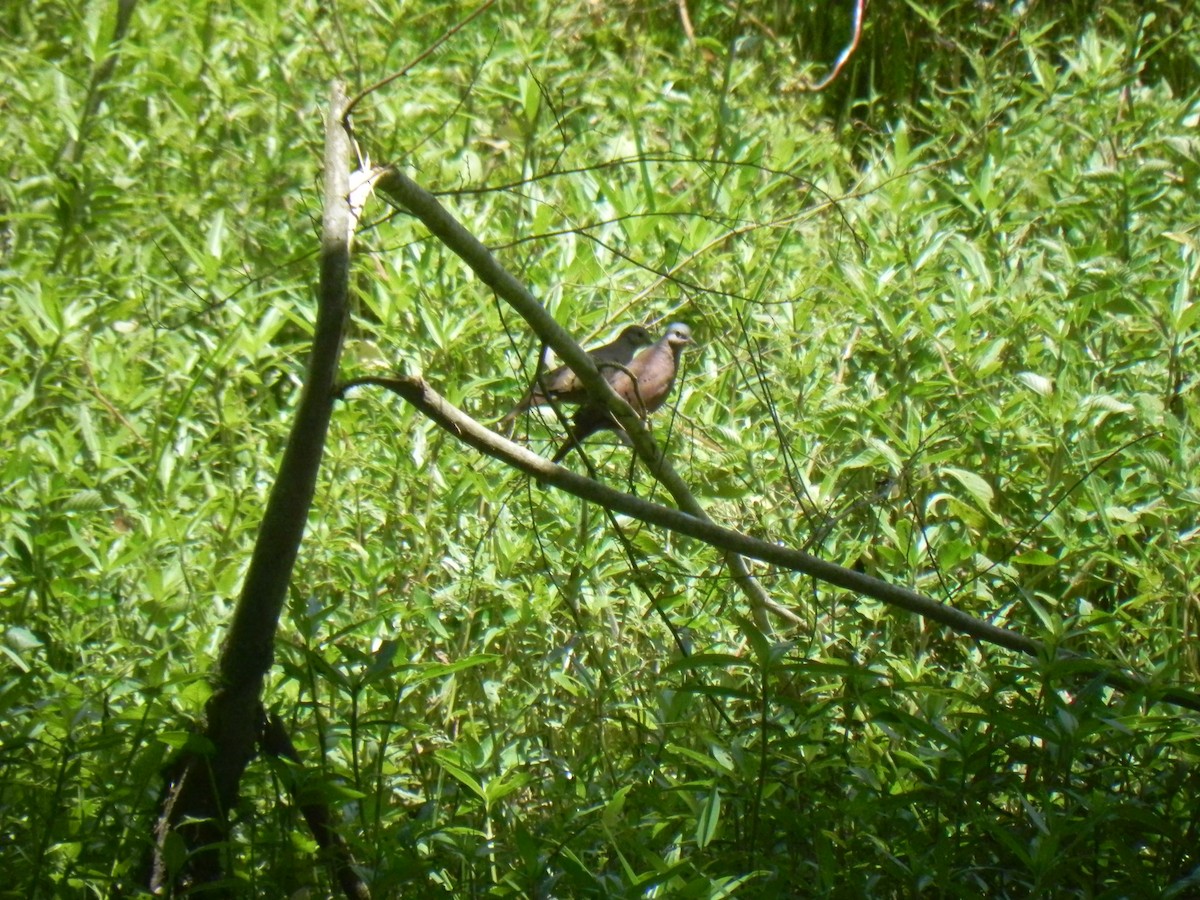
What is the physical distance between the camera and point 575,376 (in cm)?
384

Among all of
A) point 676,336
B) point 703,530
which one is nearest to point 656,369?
point 676,336

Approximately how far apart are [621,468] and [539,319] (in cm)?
179

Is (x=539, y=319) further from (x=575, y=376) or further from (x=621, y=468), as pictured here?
(x=621, y=468)

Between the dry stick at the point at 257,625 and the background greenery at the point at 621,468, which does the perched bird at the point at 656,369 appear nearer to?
the background greenery at the point at 621,468

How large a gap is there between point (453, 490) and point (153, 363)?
1.33 m

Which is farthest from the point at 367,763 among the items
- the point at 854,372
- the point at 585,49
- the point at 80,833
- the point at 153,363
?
the point at 585,49

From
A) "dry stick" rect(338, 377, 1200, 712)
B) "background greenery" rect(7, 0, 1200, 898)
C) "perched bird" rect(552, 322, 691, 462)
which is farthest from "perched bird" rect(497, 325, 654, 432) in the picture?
"dry stick" rect(338, 377, 1200, 712)

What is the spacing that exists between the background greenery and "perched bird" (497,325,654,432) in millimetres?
165

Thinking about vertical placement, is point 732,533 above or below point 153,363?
below

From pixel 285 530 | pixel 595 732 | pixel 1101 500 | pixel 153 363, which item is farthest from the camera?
pixel 153 363

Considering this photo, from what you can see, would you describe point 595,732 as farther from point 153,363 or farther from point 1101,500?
point 153,363

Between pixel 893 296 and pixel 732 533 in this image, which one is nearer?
pixel 732 533

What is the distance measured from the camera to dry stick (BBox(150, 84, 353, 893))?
264cm

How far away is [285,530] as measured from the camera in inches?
106
